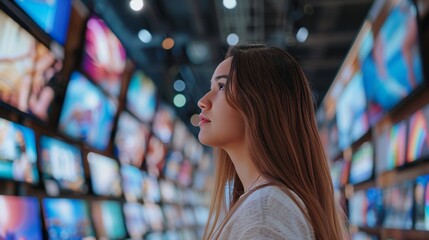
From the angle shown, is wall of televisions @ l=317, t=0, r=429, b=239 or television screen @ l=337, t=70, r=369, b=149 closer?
wall of televisions @ l=317, t=0, r=429, b=239

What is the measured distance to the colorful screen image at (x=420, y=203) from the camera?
3.03m

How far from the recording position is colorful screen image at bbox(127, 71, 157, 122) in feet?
16.5

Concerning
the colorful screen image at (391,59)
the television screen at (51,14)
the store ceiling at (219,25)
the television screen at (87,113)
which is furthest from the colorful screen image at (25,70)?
the store ceiling at (219,25)

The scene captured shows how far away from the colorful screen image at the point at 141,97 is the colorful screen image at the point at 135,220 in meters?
0.89

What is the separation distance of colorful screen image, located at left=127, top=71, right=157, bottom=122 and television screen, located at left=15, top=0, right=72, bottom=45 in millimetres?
1629

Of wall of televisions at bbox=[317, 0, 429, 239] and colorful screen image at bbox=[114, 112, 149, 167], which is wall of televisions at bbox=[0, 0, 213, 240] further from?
wall of televisions at bbox=[317, 0, 429, 239]

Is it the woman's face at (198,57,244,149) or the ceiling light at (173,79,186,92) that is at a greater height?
the ceiling light at (173,79,186,92)

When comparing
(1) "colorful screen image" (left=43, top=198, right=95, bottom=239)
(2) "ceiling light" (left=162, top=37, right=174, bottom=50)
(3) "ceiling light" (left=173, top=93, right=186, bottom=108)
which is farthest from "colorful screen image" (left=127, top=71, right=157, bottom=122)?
(3) "ceiling light" (left=173, top=93, right=186, bottom=108)

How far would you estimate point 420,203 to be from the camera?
123 inches

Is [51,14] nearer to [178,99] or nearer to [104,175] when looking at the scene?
[104,175]

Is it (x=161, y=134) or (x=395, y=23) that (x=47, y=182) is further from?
(x=161, y=134)

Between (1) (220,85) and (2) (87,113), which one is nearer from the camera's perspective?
(1) (220,85)

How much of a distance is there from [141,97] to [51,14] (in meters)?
2.35

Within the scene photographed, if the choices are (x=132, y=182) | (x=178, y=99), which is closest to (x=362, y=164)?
(x=132, y=182)
